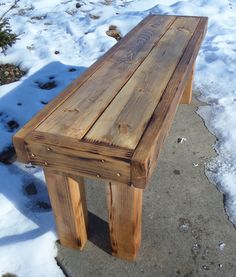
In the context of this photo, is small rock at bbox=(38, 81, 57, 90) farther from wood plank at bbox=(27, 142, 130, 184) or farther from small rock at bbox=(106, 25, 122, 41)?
wood plank at bbox=(27, 142, 130, 184)

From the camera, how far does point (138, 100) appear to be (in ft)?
5.68

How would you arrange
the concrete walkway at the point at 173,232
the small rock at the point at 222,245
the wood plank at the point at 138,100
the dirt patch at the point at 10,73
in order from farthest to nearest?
the dirt patch at the point at 10,73 < the small rock at the point at 222,245 < the concrete walkway at the point at 173,232 < the wood plank at the point at 138,100

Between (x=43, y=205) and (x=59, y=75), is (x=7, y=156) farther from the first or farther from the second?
(x=59, y=75)

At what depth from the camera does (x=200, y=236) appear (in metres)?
2.00

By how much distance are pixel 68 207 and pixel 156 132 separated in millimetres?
579

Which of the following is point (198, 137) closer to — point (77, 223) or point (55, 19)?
point (77, 223)

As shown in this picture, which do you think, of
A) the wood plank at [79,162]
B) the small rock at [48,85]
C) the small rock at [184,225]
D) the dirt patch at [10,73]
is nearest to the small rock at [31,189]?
the wood plank at [79,162]

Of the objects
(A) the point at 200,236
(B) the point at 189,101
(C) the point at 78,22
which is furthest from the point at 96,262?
(C) the point at 78,22

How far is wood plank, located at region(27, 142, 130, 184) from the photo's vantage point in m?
1.37

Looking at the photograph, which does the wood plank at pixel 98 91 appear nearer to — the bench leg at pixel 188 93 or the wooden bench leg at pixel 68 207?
the wooden bench leg at pixel 68 207

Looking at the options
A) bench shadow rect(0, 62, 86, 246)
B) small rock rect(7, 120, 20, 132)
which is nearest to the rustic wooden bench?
bench shadow rect(0, 62, 86, 246)

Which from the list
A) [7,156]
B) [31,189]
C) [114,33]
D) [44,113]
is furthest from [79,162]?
[114,33]

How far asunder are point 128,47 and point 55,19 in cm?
280

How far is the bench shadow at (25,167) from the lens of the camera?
6.64 feet
